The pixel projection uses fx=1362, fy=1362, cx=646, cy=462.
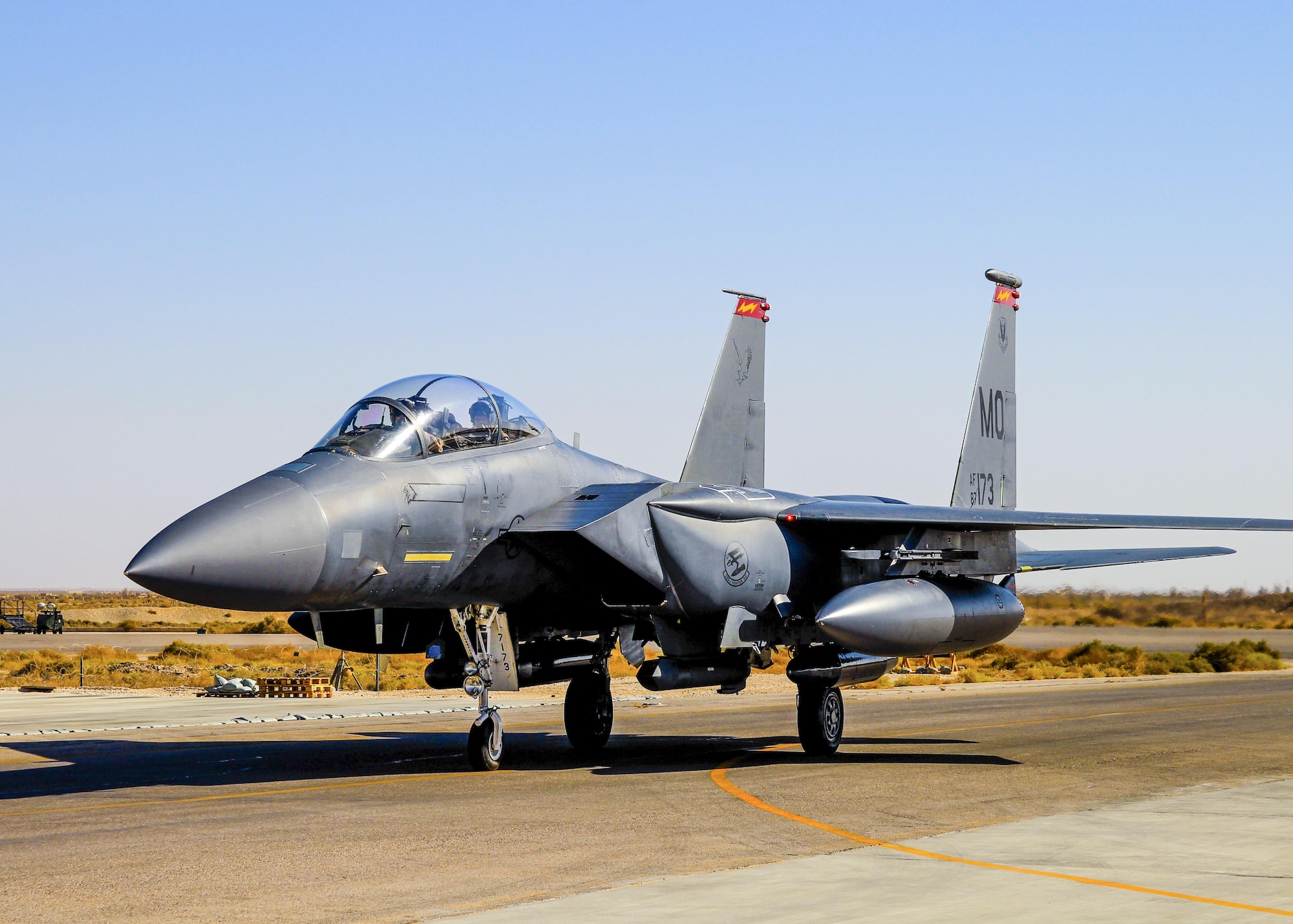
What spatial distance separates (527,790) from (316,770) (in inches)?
123

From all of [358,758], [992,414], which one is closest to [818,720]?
[358,758]

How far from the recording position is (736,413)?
20.3 m

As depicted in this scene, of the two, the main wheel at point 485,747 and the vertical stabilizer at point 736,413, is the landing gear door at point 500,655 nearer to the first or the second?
the main wheel at point 485,747

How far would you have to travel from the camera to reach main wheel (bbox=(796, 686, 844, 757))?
51.0 ft

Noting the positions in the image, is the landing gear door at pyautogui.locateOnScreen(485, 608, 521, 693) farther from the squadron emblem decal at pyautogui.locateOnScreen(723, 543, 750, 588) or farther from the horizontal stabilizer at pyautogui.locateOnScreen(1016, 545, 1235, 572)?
the horizontal stabilizer at pyautogui.locateOnScreen(1016, 545, 1235, 572)

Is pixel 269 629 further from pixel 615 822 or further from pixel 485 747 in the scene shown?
pixel 615 822

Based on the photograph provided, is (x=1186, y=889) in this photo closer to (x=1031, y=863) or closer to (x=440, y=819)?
(x=1031, y=863)

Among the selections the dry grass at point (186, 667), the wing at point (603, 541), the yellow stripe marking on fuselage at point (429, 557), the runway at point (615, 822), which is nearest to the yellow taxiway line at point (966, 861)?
the runway at point (615, 822)

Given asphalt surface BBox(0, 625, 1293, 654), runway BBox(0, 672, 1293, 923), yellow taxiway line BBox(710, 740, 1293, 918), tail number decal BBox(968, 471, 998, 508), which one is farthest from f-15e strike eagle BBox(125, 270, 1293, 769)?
asphalt surface BBox(0, 625, 1293, 654)

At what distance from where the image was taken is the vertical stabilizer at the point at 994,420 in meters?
19.1

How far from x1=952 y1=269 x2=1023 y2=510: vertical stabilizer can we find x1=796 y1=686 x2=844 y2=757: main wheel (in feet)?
13.9

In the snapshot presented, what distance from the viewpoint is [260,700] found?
87.4ft

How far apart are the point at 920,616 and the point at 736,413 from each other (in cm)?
664

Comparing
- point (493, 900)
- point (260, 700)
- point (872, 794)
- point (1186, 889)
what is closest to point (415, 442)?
point (872, 794)
